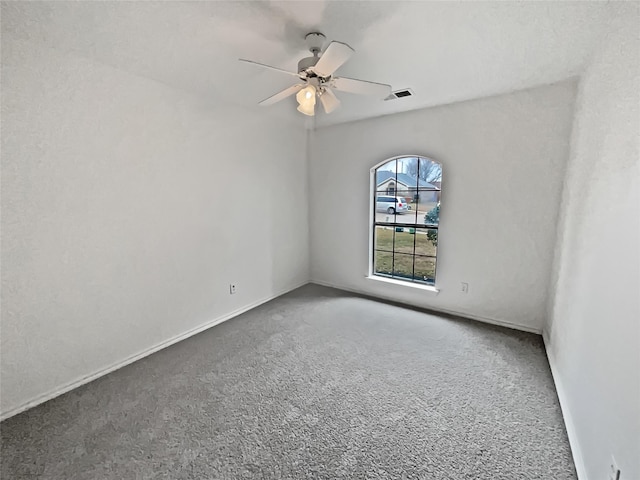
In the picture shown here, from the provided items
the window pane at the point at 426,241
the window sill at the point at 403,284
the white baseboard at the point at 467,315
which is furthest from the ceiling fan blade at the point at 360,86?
the white baseboard at the point at 467,315

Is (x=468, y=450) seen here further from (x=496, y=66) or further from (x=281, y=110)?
(x=281, y=110)

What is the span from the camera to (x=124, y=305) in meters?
2.47

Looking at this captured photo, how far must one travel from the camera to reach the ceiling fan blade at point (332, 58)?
1.67 meters

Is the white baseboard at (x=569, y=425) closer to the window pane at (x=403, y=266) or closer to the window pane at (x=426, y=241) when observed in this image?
the window pane at (x=426, y=241)

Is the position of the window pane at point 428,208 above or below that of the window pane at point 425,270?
above

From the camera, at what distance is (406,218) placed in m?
3.84

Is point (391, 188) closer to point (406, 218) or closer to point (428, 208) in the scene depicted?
point (406, 218)

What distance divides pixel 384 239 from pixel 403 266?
0.46m

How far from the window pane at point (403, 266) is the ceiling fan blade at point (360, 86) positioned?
231cm

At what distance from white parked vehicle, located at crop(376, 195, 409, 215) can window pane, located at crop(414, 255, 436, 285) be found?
2.24 ft

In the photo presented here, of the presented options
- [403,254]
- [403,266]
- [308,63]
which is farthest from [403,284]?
[308,63]

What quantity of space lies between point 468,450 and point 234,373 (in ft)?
5.63

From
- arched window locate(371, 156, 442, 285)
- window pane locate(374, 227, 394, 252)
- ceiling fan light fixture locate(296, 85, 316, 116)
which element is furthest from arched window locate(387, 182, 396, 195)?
ceiling fan light fixture locate(296, 85, 316, 116)

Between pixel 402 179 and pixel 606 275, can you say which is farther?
pixel 402 179
